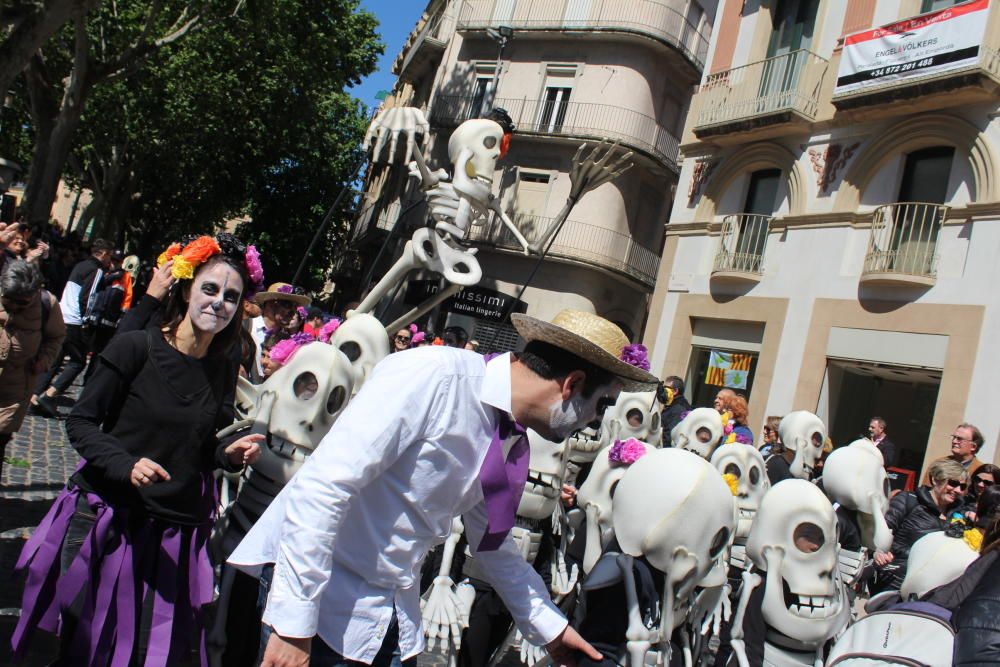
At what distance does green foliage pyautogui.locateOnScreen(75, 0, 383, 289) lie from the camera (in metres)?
21.8

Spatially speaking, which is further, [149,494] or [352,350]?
[352,350]

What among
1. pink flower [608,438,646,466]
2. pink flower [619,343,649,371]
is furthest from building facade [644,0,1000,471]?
pink flower [619,343,649,371]

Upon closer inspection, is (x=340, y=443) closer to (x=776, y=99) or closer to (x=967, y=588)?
(x=967, y=588)

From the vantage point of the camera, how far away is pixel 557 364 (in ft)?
7.27

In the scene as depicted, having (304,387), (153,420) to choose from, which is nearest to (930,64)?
(304,387)

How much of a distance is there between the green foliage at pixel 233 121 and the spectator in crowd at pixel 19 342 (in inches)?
439

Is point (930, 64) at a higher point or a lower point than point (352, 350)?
higher

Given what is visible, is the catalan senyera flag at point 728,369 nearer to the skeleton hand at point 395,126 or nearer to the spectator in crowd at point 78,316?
the skeleton hand at point 395,126

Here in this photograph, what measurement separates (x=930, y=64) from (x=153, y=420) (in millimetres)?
13225

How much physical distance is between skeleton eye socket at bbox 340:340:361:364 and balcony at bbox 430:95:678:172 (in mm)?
18621

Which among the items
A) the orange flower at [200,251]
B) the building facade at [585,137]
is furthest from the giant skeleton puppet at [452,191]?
the building facade at [585,137]

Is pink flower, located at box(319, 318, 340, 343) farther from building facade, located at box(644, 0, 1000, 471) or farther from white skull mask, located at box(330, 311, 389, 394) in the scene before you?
building facade, located at box(644, 0, 1000, 471)

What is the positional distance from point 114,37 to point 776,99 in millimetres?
14304

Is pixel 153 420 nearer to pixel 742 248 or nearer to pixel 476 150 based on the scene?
pixel 476 150
